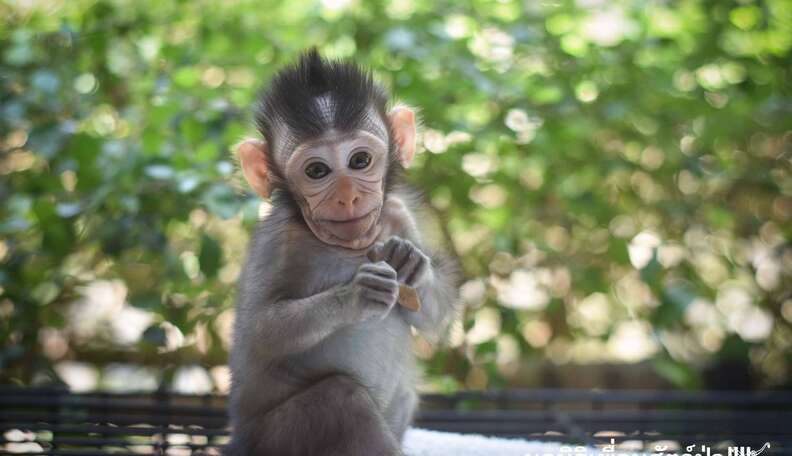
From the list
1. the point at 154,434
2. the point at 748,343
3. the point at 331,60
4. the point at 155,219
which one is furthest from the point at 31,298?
the point at 748,343

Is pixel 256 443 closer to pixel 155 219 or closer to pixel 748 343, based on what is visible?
pixel 155 219

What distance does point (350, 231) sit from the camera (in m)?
2.06

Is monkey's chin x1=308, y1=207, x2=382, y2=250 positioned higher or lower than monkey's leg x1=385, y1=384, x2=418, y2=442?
higher

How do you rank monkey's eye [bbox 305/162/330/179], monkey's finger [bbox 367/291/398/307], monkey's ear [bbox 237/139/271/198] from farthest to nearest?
monkey's ear [bbox 237/139/271/198], monkey's eye [bbox 305/162/330/179], monkey's finger [bbox 367/291/398/307]

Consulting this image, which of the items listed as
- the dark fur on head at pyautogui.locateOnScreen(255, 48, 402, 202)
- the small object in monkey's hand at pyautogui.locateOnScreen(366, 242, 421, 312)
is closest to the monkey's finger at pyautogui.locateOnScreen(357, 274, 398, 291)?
the small object in monkey's hand at pyautogui.locateOnScreen(366, 242, 421, 312)

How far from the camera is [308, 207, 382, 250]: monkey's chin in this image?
2.06 meters

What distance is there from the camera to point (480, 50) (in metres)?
3.93

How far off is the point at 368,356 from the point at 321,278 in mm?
238

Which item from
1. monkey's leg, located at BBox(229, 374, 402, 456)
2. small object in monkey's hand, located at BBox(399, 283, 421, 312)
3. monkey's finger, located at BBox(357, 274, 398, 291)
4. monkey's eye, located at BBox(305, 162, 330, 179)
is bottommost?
monkey's leg, located at BBox(229, 374, 402, 456)

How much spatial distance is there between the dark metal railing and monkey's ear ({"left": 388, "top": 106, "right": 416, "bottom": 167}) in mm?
1144

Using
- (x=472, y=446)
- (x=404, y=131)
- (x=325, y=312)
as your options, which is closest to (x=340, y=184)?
(x=325, y=312)

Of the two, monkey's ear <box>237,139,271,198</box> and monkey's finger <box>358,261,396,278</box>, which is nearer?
monkey's finger <box>358,261,396,278</box>

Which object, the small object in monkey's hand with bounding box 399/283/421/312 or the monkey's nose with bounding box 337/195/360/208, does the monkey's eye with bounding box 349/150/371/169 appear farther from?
the small object in monkey's hand with bounding box 399/283/421/312

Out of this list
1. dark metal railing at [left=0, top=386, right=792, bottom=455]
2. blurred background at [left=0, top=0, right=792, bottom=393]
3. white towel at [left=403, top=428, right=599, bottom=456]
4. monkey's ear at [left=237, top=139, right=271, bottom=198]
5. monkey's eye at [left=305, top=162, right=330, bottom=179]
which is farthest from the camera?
blurred background at [left=0, top=0, right=792, bottom=393]
